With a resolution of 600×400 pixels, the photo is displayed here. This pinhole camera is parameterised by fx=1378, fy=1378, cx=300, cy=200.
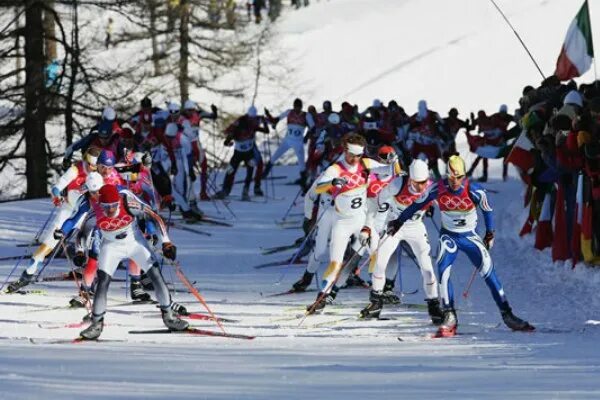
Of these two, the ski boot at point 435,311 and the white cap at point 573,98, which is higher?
the white cap at point 573,98

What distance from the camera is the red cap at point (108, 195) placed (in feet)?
45.4

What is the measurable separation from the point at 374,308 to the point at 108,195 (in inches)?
127

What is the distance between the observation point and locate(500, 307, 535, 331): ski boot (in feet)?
44.9

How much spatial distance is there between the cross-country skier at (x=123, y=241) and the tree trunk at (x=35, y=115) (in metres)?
18.4

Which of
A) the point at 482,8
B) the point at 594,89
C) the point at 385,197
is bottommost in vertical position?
the point at 385,197

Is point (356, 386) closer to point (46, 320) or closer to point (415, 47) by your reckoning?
point (46, 320)

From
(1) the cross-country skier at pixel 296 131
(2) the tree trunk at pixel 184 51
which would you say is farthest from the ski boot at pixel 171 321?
(2) the tree trunk at pixel 184 51

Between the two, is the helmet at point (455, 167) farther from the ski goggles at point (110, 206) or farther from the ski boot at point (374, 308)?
the ski goggles at point (110, 206)

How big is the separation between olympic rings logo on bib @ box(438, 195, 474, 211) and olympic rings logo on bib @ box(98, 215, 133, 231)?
10.6 ft

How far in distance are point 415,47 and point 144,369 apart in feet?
155

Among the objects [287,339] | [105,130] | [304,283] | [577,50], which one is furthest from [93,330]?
[577,50]

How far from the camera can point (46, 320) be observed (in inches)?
601

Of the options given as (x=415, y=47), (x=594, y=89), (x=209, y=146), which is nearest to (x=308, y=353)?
(x=594, y=89)

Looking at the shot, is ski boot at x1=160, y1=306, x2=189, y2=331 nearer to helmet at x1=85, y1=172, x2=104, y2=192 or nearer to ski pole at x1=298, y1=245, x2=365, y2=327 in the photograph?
helmet at x1=85, y1=172, x2=104, y2=192
